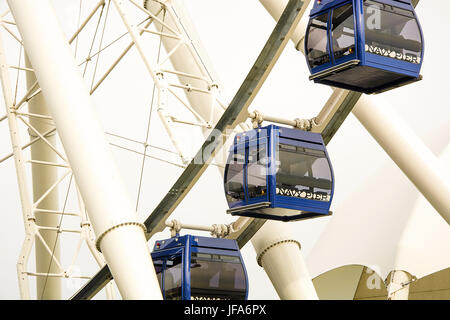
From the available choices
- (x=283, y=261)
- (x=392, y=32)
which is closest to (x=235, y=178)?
(x=283, y=261)

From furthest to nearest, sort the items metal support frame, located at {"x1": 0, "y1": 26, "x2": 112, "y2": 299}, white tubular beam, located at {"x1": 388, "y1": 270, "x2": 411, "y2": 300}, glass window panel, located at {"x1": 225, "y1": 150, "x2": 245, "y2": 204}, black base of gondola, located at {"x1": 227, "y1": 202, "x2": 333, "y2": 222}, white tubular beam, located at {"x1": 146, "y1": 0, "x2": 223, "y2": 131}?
white tubular beam, located at {"x1": 388, "y1": 270, "x2": 411, "y2": 300}
metal support frame, located at {"x1": 0, "y1": 26, "x2": 112, "y2": 299}
white tubular beam, located at {"x1": 146, "y1": 0, "x2": 223, "y2": 131}
glass window panel, located at {"x1": 225, "y1": 150, "x2": 245, "y2": 204}
black base of gondola, located at {"x1": 227, "y1": 202, "x2": 333, "y2": 222}

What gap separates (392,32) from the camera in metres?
17.0

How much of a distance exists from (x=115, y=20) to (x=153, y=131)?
755 cm

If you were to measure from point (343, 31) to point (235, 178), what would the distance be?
12.5ft

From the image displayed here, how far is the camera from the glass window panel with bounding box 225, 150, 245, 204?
1845 cm

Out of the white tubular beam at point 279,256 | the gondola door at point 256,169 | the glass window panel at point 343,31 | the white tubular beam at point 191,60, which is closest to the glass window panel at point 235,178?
the gondola door at point 256,169

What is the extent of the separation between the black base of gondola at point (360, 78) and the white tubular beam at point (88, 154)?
14.0 feet

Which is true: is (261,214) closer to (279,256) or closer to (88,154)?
(279,256)

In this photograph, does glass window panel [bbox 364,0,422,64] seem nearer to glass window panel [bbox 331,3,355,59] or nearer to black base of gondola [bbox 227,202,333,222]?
glass window panel [bbox 331,3,355,59]

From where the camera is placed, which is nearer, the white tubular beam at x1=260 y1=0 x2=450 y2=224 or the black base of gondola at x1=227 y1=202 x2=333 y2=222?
the black base of gondola at x1=227 y1=202 x2=333 y2=222

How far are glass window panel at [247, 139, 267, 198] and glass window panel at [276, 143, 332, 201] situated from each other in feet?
0.92

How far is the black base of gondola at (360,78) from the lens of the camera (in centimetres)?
1664

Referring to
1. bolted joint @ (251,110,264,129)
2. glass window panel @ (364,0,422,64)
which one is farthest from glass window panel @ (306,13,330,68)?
bolted joint @ (251,110,264,129)

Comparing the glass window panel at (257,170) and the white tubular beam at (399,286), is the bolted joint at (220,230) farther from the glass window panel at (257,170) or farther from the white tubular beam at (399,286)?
the white tubular beam at (399,286)
